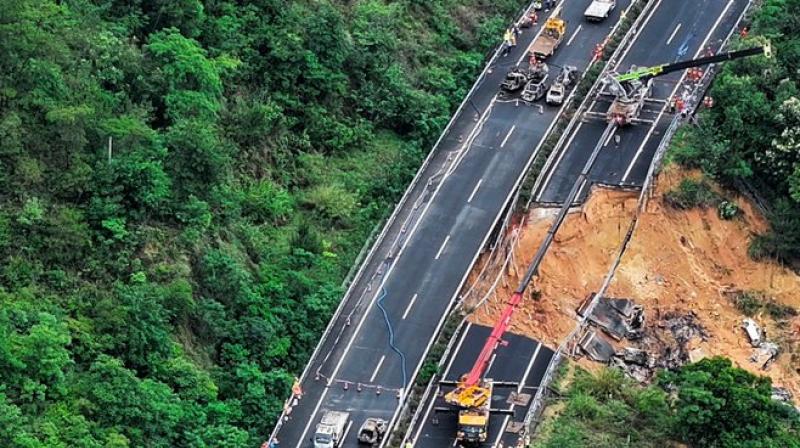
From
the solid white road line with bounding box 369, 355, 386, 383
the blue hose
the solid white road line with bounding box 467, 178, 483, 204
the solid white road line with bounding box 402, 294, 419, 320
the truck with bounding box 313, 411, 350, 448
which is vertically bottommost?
the truck with bounding box 313, 411, 350, 448

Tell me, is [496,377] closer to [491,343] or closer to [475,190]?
[491,343]

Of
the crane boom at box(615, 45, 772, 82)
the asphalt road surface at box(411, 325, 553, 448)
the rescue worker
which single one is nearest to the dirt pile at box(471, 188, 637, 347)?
the asphalt road surface at box(411, 325, 553, 448)

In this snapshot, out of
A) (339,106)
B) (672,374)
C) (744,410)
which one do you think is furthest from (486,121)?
(744,410)

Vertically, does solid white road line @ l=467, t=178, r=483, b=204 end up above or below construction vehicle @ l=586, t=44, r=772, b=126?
below

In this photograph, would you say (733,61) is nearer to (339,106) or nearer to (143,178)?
(339,106)

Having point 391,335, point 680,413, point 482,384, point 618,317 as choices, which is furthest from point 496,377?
point 680,413

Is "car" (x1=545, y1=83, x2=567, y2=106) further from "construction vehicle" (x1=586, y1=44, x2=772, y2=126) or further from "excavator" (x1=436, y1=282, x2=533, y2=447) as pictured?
"excavator" (x1=436, y1=282, x2=533, y2=447)

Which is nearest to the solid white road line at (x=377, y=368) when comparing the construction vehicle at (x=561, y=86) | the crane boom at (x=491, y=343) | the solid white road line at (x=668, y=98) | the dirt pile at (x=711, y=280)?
the crane boom at (x=491, y=343)
